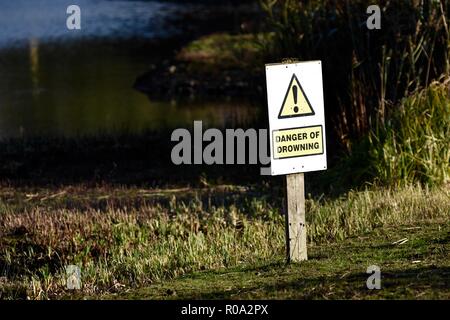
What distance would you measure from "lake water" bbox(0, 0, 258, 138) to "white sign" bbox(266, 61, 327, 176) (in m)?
7.96

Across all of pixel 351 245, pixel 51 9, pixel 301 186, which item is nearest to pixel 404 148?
pixel 351 245

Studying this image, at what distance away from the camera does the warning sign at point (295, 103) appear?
302 inches

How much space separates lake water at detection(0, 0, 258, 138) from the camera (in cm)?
2098

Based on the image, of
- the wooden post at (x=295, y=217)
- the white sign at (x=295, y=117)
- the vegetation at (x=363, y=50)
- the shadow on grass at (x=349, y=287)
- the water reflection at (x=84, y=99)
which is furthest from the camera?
the water reflection at (x=84, y=99)

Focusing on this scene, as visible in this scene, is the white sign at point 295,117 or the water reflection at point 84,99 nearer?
the white sign at point 295,117

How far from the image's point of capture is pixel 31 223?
34.9 feet

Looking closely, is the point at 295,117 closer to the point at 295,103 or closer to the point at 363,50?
the point at 295,103

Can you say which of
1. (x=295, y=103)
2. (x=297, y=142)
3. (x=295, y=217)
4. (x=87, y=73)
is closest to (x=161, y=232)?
(x=295, y=217)

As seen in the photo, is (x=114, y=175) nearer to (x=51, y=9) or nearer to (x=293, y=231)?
(x=293, y=231)

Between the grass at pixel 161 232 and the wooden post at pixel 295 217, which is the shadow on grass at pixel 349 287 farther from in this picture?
the grass at pixel 161 232

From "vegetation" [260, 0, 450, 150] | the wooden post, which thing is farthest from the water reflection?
the wooden post

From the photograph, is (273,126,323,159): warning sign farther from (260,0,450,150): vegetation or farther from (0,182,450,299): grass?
(260,0,450,150): vegetation

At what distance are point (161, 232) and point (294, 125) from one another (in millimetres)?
2978

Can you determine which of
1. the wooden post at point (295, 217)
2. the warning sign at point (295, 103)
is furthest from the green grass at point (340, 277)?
the warning sign at point (295, 103)
